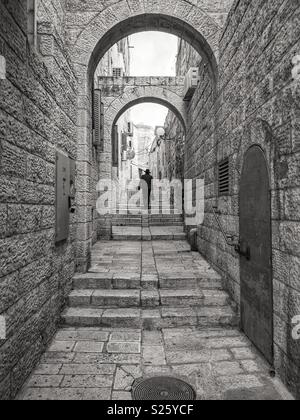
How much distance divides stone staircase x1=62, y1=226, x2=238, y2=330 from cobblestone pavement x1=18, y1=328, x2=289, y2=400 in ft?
0.49

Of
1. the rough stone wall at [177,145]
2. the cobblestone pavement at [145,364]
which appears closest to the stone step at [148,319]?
the cobblestone pavement at [145,364]

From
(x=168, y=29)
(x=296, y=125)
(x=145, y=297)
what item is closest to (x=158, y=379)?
(x=145, y=297)

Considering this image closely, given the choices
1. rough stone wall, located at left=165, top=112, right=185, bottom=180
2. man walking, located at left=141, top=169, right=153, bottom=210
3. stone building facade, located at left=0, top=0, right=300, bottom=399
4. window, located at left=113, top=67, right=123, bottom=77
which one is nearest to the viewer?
stone building facade, located at left=0, top=0, right=300, bottom=399

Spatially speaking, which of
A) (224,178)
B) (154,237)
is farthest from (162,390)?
(154,237)

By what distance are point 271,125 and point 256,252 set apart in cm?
126

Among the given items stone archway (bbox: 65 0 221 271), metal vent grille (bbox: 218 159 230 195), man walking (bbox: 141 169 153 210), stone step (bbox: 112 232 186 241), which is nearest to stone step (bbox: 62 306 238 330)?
stone archway (bbox: 65 0 221 271)

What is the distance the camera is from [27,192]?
2885 mm

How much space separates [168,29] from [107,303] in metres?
4.83

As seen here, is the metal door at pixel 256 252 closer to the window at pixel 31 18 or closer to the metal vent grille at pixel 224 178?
the metal vent grille at pixel 224 178

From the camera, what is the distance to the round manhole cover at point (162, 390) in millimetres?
2643

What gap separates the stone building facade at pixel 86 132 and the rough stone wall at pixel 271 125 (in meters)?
0.01

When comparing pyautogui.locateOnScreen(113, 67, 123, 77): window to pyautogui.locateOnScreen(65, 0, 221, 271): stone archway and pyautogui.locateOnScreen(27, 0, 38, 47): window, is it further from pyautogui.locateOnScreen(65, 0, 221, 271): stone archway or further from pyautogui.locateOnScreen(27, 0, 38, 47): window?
pyautogui.locateOnScreen(27, 0, 38, 47): window

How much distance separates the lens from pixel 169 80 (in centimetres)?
1119

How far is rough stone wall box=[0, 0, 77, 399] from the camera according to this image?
7.93 feet
